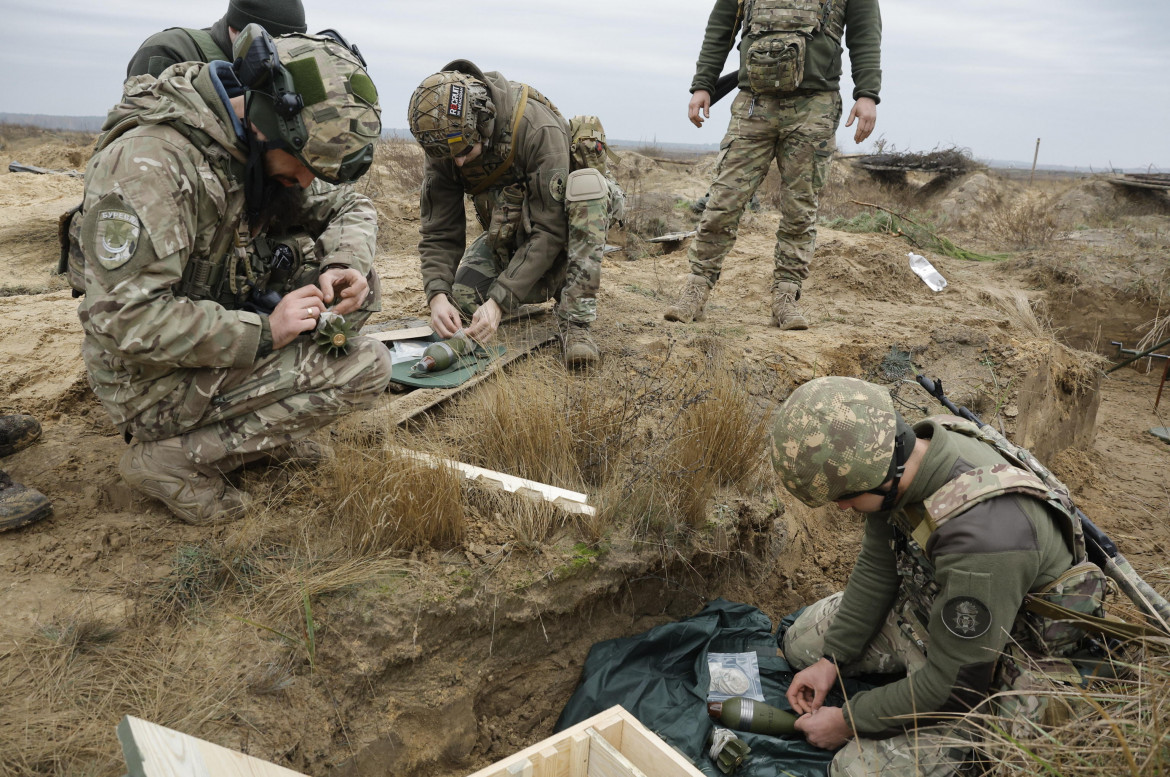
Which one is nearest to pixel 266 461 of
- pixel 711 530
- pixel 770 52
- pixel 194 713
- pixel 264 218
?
pixel 264 218

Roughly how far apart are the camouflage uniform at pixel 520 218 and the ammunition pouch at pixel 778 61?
1165 mm

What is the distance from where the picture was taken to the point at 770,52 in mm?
4457

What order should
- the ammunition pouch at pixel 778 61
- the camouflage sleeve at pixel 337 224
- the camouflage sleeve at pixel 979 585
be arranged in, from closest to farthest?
the camouflage sleeve at pixel 979 585 → the camouflage sleeve at pixel 337 224 → the ammunition pouch at pixel 778 61

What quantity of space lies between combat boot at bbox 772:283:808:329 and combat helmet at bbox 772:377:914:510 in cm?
282

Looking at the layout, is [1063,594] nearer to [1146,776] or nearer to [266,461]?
[1146,776]

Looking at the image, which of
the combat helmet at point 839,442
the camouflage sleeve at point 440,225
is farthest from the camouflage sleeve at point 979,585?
the camouflage sleeve at point 440,225

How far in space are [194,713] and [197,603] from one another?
39 cm

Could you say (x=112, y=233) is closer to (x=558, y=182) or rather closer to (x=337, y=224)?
(x=337, y=224)

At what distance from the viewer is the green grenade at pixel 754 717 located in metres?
2.52

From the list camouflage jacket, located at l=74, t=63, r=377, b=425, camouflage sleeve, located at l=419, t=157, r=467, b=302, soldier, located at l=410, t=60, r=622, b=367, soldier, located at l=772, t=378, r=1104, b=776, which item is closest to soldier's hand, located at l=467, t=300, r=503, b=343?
soldier, located at l=410, t=60, r=622, b=367

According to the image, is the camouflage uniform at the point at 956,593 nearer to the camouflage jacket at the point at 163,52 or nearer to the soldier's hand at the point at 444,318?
the soldier's hand at the point at 444,318

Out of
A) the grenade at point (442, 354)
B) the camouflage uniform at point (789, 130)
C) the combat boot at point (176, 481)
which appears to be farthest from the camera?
the camouflage uniform at point (789, 130)

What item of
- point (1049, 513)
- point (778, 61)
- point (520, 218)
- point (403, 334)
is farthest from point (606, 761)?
point (778, 61)

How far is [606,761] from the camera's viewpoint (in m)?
2.05
